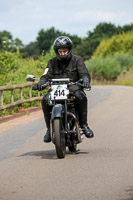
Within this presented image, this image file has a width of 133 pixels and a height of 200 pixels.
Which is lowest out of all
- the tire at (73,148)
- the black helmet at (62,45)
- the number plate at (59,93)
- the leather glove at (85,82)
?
the tire at (73,148)

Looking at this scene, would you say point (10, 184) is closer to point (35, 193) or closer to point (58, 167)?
point (35, 193)

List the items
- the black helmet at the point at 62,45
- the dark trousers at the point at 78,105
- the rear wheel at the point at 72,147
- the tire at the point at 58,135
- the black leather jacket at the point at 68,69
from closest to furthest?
1. the tire at the point at 58,135
2. the dark trousers at the point at 78,105
3. the black helmet at the point at 62,45
4. the black leather jacket at the point at 68,69
5. the rear wheel at the point at 72,147

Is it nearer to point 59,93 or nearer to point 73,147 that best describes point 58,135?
point 59,93

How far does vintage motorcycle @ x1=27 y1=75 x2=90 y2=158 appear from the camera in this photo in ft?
26.9

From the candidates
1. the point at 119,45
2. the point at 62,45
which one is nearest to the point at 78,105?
the point at 62,45

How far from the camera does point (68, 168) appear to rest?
7633 millimetres

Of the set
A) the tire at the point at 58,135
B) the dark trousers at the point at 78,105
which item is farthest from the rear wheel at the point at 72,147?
the tire at the point at 58,135

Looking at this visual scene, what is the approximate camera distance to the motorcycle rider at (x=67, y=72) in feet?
28.8

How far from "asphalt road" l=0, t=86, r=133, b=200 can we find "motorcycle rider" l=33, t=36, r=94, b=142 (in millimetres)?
657

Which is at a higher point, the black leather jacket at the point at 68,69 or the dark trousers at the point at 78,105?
the black leather jacket at the point at 68,69

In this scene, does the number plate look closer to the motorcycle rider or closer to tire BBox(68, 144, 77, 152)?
the motorcycle rider

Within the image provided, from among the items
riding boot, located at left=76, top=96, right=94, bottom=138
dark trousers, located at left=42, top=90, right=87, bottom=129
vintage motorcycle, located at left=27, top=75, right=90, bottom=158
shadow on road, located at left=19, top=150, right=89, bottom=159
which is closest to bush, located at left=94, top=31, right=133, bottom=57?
shadow on road, located at left=19, top=150, right=89, bottom=159

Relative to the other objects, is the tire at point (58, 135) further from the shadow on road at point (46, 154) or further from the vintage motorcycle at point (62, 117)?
the shadow on road at point (46, 154)

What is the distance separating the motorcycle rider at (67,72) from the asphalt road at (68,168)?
0.66 m
